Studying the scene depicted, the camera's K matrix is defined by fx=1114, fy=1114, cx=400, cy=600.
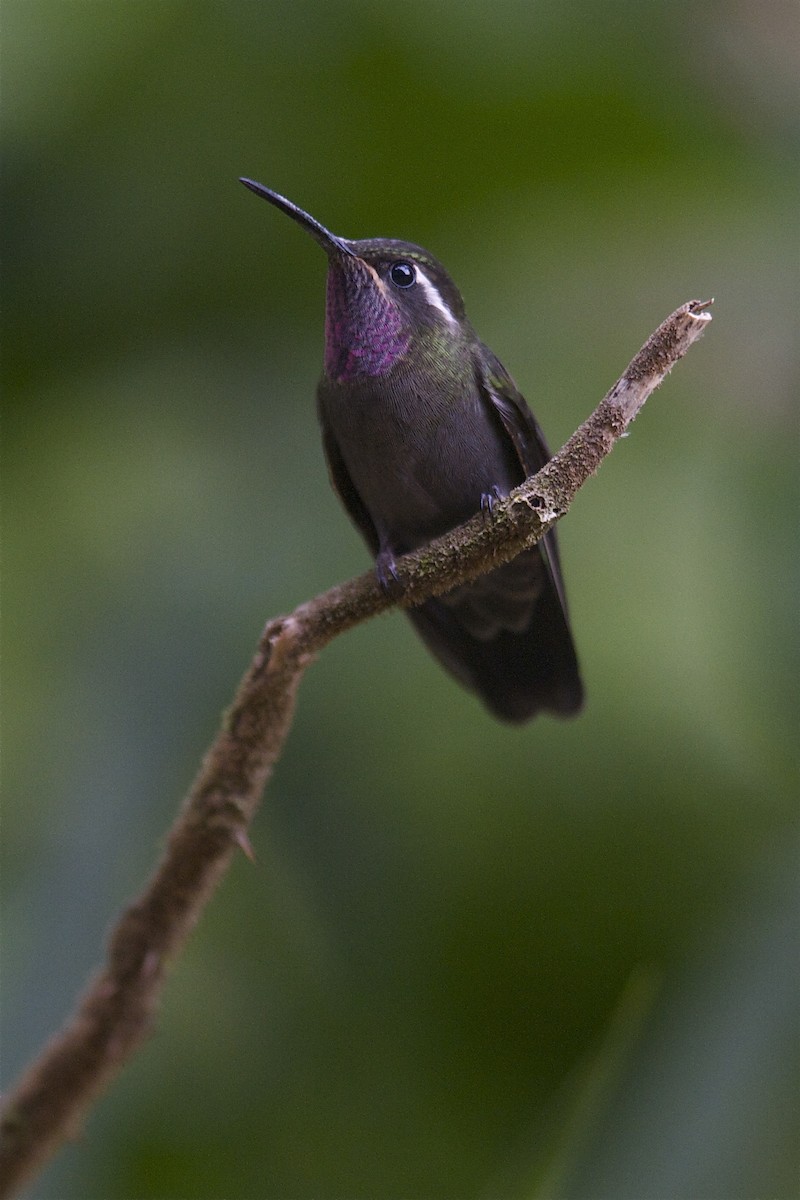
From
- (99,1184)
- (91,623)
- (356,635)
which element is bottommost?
(99,1184)

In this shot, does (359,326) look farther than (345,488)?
No

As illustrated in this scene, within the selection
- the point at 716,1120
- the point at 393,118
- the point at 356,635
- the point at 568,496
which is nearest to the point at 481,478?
the point at 568,496

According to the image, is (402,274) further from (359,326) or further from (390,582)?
(390,582)

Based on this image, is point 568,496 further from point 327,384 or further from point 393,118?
point 393,118

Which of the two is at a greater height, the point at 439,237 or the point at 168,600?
the point at 439,237

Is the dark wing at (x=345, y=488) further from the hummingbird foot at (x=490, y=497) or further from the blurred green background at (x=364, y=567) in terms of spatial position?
the blurred green background at (x=364, y=567)

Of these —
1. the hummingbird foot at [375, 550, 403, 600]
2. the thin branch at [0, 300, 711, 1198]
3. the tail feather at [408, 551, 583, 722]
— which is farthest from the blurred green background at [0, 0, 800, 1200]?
the hummingbird foot at [375, 550, 403, 600]

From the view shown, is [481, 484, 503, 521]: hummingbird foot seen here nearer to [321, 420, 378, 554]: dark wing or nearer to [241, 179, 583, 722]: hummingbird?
[241, 179, 583, 722]: hummingbird

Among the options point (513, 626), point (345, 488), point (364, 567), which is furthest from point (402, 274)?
point (364, 567)
